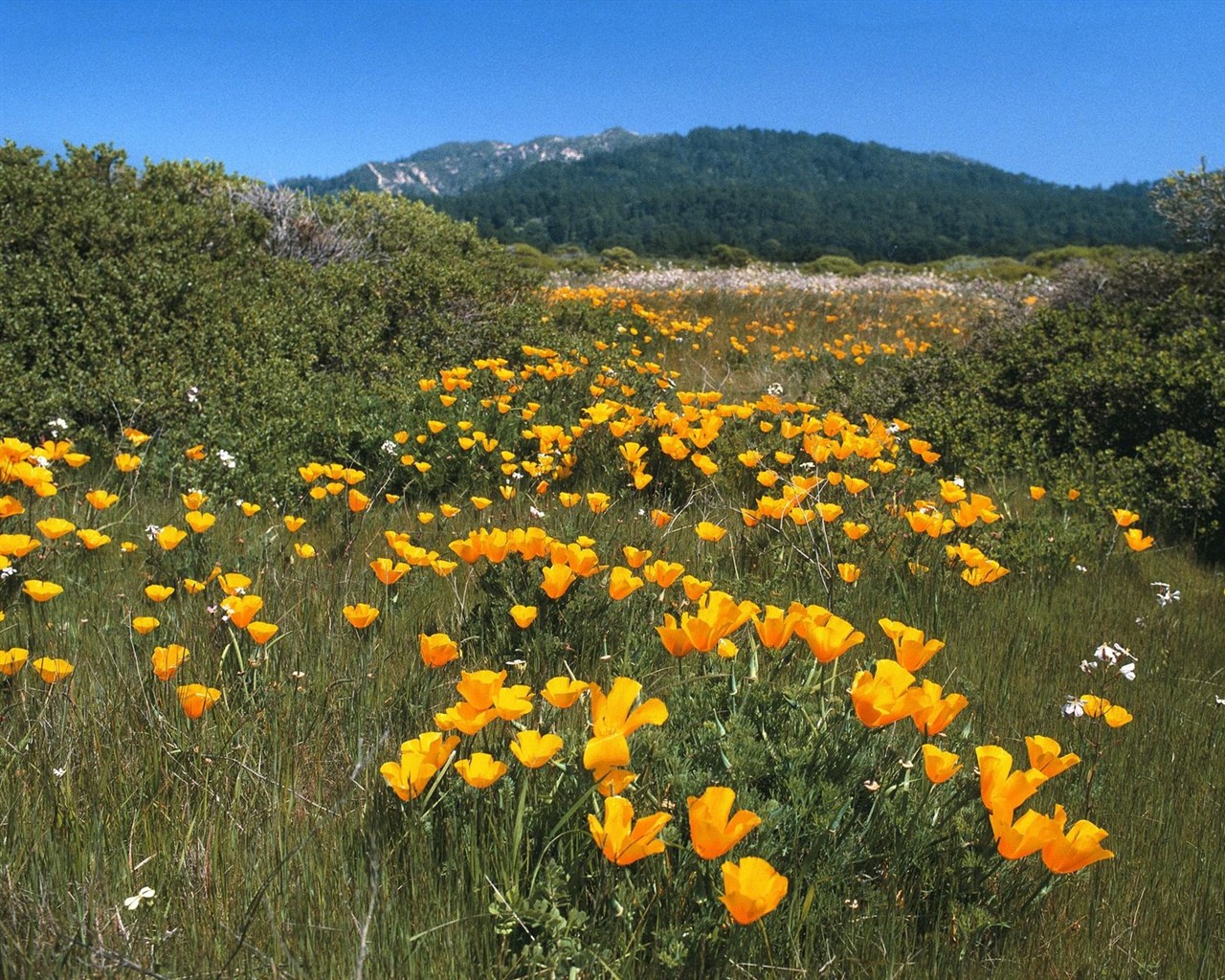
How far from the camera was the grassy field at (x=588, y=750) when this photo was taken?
1406 mm

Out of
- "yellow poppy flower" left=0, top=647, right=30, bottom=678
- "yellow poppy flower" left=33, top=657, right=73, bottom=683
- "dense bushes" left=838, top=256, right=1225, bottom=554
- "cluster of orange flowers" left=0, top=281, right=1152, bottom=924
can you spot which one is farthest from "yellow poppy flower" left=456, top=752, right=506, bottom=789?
"dense bushes" left=838, top=256, right=1225, bottom=554

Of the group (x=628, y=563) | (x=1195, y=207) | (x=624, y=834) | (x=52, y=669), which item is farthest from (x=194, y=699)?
(x=1195, y=207)

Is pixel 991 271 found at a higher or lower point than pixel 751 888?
higher

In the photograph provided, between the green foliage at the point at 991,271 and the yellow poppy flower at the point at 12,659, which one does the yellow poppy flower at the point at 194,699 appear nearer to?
the yellow poppy flower at the point at 12,659

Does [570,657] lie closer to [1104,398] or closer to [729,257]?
[1104,398]

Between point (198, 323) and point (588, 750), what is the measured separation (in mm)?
5341

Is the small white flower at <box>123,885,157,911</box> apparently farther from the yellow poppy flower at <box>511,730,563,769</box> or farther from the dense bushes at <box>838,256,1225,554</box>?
the dense bushes at <box>838,256,1225,554</box>

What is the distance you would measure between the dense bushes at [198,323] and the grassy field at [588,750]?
1.26 meters

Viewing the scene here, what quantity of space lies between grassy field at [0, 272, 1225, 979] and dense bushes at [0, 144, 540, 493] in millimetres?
1256

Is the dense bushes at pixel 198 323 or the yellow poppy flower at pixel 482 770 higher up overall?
the dense bushes at pixel 198 323

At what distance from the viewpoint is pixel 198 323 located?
225 inches

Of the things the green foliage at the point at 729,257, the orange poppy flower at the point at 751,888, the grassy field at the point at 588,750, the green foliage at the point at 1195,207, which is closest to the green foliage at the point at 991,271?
the green foliage at the point at 729,257

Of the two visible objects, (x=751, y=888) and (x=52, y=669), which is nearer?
(x=751, y=888)

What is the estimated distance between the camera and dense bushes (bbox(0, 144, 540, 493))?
15.9ft
